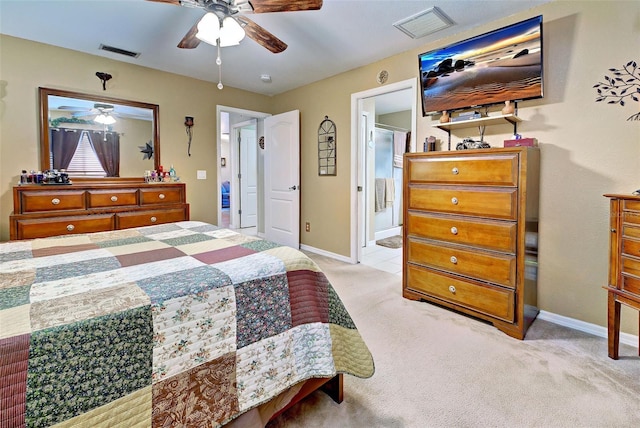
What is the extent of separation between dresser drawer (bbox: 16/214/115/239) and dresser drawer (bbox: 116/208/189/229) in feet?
0.31

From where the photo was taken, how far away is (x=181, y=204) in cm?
361

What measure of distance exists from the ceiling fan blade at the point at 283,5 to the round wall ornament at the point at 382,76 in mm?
1694

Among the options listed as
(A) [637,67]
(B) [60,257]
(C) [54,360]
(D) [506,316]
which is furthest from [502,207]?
(B) [60,257]

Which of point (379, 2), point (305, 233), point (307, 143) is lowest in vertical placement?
point (305, 233)

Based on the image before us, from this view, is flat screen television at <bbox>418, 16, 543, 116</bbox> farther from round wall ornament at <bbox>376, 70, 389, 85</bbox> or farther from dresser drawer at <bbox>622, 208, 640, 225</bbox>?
dresser drawer at <bbox>622, 208, 640, 225</bbox>

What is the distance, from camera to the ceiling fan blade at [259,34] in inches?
86.8

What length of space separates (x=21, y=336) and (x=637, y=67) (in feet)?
11.0

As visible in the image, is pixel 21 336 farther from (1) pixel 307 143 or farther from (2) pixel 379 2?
(1) pixel 307 143

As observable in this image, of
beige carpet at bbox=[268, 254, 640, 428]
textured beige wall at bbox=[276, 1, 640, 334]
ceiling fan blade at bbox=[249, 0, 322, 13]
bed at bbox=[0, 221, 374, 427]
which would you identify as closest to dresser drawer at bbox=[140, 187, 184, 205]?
bed at bbox=[0, 221, 374, 427]

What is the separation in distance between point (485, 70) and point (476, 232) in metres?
1.37

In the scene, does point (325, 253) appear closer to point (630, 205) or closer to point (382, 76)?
point (382, 76)

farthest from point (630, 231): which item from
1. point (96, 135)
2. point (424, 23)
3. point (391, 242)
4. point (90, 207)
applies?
point (96, 135)

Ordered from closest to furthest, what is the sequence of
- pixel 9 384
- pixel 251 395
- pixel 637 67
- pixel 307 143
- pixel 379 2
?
1. pixel 9 384
2. pixel 251 395
3. pixel 637 67
4. pixel 379 2
5. pixel 307 143

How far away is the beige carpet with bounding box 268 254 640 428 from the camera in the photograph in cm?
146
